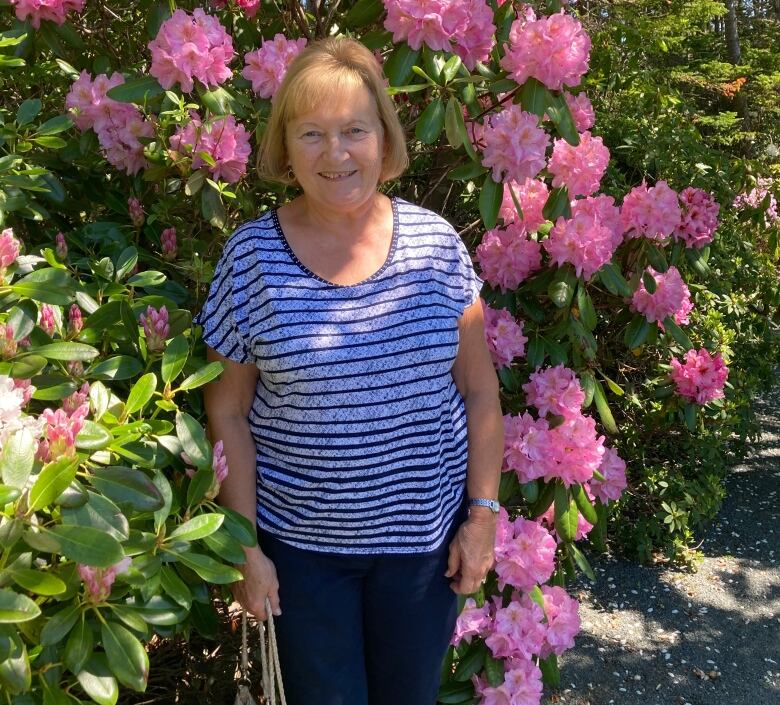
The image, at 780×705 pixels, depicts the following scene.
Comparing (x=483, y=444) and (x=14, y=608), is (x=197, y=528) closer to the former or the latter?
(x=14, y=608)

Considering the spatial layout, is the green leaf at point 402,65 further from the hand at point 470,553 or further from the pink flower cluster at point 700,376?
the pink flower cluster at point 700,376

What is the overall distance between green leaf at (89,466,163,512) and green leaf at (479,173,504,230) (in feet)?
3.95

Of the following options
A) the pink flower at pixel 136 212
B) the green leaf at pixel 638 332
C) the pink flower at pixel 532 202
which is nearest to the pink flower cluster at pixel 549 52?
the pink flower at pixel 532 202

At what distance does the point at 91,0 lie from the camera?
2668 millimetres

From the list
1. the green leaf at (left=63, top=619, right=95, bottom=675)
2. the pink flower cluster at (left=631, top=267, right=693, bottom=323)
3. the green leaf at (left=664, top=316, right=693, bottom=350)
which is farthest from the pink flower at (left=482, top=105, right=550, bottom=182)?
the green leaf at (left=63, top=619, right=95, bottom=675)

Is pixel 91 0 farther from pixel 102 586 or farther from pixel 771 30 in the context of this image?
pixel 771 30

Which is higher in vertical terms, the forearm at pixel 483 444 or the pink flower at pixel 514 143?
the pink flower at pixel 514 143

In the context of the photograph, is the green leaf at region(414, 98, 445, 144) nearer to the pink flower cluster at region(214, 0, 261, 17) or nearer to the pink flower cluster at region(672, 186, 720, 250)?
the pink flower cluster at region(214, 0, 261, 17)

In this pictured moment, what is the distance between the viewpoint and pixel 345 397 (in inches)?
70.7

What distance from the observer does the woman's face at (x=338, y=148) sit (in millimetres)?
1809

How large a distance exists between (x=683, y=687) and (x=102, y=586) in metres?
2.59

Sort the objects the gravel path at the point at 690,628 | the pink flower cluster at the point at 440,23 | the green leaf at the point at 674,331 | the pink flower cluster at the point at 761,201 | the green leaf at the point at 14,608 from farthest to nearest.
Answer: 1. the pink flower cluster at the point at 761,201
2. the gravel path at the point at 690,628
3. the green leaf at the point at 674,331
4. the pink flower cluster at the point at 440,23
5. the green leaf at the point at 14,608

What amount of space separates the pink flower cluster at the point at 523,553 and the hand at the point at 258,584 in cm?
74

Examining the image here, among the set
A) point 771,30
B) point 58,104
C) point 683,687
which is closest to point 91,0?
point 58,104
